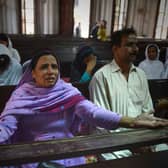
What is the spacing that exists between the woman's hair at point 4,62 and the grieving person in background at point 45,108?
1.11m

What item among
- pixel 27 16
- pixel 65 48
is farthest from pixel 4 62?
pixel 27 16

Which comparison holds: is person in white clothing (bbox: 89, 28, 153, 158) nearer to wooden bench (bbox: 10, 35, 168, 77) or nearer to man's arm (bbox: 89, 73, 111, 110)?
man's arm (bbox: 89, 73, 111, 110)

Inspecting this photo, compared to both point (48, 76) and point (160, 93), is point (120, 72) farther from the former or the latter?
point (160, 93)

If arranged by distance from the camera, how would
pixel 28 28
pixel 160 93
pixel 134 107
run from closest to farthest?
pixel 134 107 → pixel 160 93 → pixel 28 28

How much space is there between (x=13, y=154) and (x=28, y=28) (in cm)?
764

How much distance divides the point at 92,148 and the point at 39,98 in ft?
2.80

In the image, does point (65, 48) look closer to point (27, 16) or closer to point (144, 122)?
point (27, 16)

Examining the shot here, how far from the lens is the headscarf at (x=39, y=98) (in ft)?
4.29

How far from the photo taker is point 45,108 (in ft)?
4.41

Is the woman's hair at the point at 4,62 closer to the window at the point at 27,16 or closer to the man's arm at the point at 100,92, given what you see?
the man's arm at the point at 100,92

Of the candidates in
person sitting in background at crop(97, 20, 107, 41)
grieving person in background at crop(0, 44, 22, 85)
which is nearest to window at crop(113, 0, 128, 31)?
person sitting in background at crop(97, 20, 107, 41)

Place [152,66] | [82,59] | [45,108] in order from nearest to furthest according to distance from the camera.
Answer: [45,108] < [82,59] < [152,66]

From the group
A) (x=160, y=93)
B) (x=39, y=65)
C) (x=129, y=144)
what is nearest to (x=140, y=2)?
(x=160, y=93)

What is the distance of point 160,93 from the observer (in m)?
2.41
